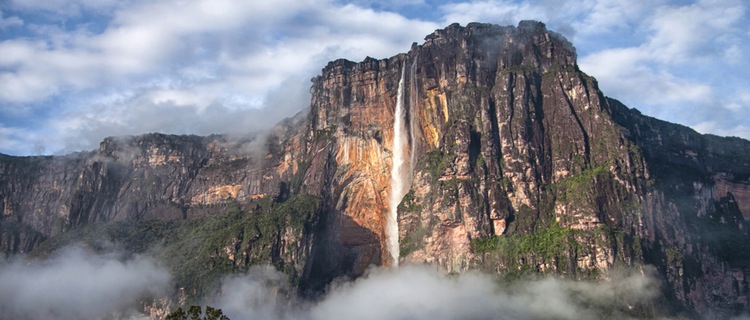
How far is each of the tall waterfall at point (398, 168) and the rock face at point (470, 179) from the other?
1052 mm

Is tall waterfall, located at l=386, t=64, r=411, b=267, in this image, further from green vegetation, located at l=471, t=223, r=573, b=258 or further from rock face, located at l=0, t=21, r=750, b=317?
green vegetation, located at l=471, t=223, r=573, b=258

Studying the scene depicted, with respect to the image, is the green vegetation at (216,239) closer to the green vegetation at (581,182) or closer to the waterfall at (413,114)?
the waterfall at (413,114)

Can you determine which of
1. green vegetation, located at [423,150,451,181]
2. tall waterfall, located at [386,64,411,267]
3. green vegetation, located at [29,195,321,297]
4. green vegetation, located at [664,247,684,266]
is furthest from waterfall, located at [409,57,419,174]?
green vegetation, located at [664,247,684,266]

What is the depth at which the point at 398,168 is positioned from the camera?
523ft

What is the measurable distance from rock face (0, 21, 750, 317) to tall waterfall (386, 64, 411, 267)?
1052 millimetres

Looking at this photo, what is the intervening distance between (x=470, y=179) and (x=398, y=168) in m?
19.8

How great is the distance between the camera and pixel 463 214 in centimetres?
13975

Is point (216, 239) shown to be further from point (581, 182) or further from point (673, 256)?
point (673, 256)

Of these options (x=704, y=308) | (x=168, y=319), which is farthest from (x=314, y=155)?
(x=168, y=319)

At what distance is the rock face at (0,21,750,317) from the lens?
443 ft

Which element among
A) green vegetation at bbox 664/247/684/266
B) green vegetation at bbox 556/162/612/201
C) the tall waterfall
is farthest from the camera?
the tall waterfall

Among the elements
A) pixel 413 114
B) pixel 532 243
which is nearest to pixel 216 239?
pixel 413 114

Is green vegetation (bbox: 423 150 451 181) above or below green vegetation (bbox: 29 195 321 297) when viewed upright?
above

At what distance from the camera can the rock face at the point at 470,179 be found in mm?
134875
